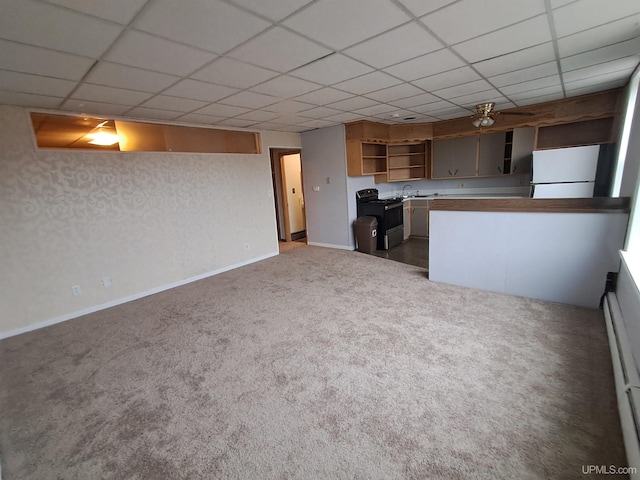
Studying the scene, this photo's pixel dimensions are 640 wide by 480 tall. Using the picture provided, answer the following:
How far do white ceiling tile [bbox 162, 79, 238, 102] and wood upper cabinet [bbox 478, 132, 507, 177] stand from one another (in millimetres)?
4968

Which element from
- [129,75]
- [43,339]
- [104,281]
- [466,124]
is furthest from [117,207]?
[466,124]

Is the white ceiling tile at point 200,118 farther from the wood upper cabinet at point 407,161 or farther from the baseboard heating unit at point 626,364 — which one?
the baseboard heating unit at point 626,364

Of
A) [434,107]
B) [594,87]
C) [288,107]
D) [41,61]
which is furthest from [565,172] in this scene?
[41,61]

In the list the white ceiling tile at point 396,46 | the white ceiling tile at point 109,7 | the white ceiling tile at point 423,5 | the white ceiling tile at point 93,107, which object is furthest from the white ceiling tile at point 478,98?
the white ceiling tile at point 93,107

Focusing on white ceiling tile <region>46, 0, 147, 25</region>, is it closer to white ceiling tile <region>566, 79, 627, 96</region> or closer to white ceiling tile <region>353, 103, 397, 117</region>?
white ceiling tile <region>353, 103, 397, 117</region>

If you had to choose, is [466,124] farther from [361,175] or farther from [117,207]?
[117,207]

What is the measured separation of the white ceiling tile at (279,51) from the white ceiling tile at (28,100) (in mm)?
2213

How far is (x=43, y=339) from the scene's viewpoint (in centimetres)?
304

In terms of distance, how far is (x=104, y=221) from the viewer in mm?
3717

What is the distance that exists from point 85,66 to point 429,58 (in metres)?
2.88

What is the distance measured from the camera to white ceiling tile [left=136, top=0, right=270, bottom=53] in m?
1.59

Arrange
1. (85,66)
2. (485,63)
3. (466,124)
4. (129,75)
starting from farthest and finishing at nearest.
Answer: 1. (466,124)
2. (485,63)
3. (129,75)
4. (85,66)

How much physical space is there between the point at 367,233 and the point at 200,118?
3462 millimetres

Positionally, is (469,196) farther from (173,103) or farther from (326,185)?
(173,103)
